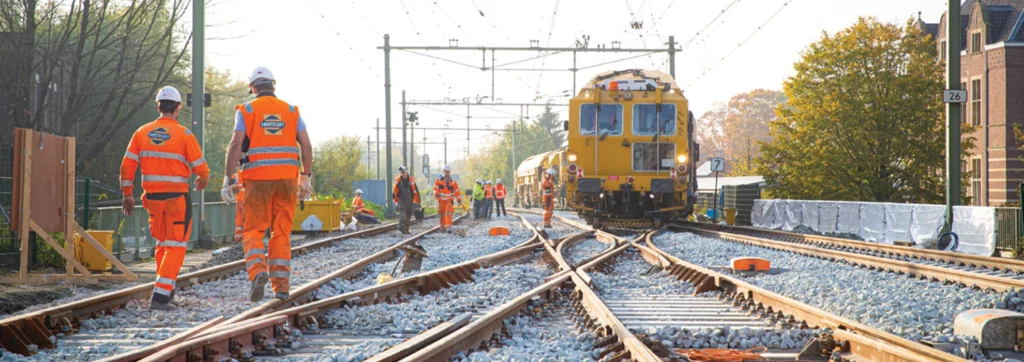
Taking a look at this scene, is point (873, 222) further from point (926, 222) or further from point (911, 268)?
point (911, 268)

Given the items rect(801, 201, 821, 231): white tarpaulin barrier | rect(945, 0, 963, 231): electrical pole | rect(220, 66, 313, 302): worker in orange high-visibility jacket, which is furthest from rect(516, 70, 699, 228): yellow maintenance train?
rect(220, 66, 313, 302): worker in orange high-visibility jacket

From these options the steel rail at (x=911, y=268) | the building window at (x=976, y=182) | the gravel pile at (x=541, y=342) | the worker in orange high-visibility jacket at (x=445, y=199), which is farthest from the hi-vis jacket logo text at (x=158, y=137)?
the building window at (x=976, y=182)

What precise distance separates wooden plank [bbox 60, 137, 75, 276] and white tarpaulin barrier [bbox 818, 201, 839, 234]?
17195 millimetres

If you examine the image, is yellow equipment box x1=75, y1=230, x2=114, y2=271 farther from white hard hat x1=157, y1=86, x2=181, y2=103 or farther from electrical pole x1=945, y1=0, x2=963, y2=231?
electrical pole x1=945, y1=0, x2=963, y2=231

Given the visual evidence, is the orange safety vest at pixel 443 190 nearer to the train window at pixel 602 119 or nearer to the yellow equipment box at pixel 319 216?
the yellow equipment box at pixel 319 216

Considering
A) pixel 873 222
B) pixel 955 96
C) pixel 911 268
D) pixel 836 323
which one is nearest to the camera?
pixel 836 323

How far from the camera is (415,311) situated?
648cm

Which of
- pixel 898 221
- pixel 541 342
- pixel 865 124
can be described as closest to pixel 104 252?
pixel 541 342

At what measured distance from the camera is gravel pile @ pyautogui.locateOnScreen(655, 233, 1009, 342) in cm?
607

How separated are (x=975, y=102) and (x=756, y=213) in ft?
50.7

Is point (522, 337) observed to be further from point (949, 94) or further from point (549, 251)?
point (949, 94)

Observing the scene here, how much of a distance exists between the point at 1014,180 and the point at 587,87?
22116 millimetres

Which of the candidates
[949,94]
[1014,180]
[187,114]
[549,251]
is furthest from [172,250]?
[1014,180]

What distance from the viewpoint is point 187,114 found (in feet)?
98.5
